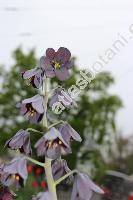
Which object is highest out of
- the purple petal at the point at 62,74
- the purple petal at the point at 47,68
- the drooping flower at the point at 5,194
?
the purple petal at the point at 47,68

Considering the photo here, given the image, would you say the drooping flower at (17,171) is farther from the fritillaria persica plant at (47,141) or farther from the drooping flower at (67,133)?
the drooping flower at (67,133)

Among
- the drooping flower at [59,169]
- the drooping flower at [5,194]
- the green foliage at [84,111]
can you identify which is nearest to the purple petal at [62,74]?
the drooping flower at [59,169]

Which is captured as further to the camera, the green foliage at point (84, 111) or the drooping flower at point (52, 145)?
the green foliage at point (84, 111)

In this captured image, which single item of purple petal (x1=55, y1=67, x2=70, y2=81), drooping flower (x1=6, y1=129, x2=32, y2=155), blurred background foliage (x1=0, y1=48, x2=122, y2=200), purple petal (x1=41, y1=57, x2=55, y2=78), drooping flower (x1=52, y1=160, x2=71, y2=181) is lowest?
drooping flower (x1=52, y1=160, x2=71, y2=181)

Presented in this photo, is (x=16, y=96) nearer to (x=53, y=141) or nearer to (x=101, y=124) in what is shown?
(x=101, y=124)

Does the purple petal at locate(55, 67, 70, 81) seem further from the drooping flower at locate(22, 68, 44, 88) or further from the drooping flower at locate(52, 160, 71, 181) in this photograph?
the drooping flower at locate(52, 160, 71, 181)

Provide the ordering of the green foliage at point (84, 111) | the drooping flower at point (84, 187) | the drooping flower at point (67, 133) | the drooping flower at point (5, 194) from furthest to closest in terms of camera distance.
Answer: the green foliage at point (84, 111), the drooping flower at point (5, 194), the drooping flower at point (67, 133), the drooping flower at point (84, 187)

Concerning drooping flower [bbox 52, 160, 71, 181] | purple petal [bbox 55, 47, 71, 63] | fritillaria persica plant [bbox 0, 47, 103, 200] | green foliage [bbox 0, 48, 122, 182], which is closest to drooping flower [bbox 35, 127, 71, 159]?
fritillaria persica plant [bbox 0, 47, 103, 200]

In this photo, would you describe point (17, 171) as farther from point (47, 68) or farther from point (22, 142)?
point (47, 68)
